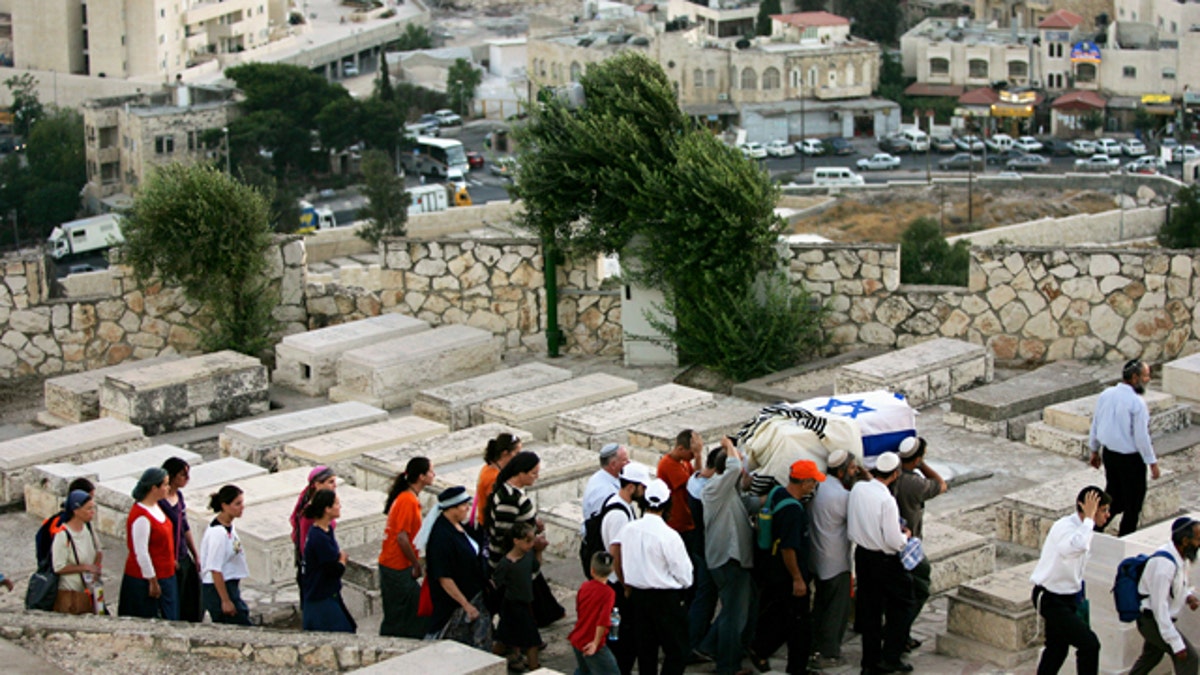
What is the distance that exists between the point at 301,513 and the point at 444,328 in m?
7.91

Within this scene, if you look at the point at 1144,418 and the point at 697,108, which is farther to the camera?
the point at 697,108

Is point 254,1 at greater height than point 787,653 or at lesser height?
greater

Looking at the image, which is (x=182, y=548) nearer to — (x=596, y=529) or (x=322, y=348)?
(x=596, y=529)

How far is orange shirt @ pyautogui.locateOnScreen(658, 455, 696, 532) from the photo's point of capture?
11281mm

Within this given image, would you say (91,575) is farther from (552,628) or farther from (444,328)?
(444,328)

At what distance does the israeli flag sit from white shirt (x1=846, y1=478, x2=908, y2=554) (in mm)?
1389

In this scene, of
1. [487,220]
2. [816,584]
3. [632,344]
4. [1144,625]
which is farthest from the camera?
[487,220]

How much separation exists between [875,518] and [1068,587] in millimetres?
1089

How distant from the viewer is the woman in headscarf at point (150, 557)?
11.0 meters

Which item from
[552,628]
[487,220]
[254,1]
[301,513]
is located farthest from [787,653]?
[254,1]

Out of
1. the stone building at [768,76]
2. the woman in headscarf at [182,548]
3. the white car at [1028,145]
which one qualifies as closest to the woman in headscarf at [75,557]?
the woman in headscarf at [182,548]

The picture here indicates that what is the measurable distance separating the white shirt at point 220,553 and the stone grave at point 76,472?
3616 mm

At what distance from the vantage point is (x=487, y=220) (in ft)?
137

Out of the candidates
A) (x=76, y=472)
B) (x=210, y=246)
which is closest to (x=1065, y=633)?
(x=76, y=472)
